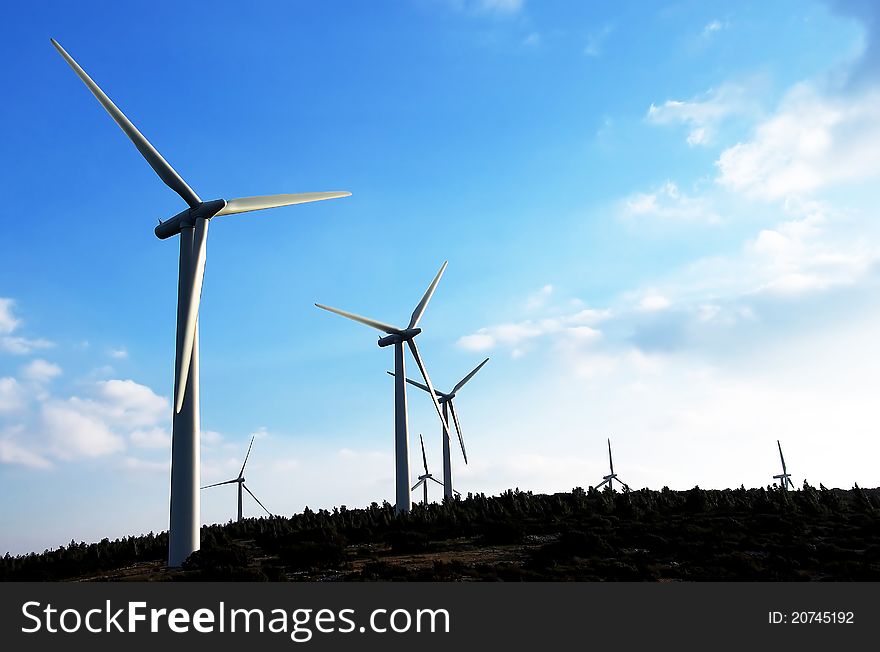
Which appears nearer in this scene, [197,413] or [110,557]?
[197,413]

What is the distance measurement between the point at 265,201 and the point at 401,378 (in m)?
18.2

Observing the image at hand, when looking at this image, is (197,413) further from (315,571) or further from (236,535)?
(236,535)

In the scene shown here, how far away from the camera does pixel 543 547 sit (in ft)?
103

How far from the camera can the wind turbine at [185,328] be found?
29250 millimetres

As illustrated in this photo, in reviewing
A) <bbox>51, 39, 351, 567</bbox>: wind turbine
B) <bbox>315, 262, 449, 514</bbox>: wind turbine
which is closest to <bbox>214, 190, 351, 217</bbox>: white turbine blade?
<bbox>51, 39, 351, 567</bbox>: wind turbine

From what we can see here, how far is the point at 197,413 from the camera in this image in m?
30.2

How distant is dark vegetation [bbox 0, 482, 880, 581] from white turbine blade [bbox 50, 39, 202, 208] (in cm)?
1586

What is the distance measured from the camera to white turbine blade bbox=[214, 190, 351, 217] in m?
35.1

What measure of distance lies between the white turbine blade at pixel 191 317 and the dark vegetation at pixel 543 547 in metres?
6.73

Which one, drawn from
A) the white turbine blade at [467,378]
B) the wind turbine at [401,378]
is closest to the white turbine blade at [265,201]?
the wind turbine at [401,378]
